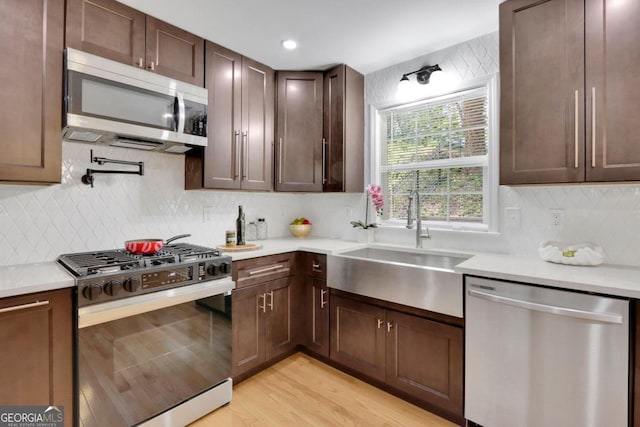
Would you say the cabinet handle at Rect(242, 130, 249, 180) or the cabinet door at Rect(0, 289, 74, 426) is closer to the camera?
the cabinet door at Rect(0, 289, 74, 426)

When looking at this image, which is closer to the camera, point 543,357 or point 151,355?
point 543,357

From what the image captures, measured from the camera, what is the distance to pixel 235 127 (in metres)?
2.52

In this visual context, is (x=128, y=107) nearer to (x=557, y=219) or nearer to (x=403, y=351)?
(x=403, y=351)

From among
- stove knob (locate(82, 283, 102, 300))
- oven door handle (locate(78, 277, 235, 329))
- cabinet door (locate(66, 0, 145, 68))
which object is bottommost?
oven door handle (locate(78, 277, 235, 329))

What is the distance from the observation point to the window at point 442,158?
2.37 meters

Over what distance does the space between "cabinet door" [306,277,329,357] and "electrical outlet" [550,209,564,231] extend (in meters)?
1.63

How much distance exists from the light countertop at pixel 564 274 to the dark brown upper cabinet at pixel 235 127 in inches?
70.6

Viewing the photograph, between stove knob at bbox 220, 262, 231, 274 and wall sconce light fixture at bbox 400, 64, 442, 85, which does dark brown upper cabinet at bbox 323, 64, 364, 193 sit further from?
stove knob at bbox 220, 262, 231, 274

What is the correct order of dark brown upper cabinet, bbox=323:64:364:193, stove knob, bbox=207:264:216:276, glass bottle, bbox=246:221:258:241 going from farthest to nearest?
glass bottle, bbox=246:221:258:241, dark brown upper cabinet, bbox=323:64:364:193, stove knob, bbox=207:264:216:276

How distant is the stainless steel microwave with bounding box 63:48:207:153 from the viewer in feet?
5.51

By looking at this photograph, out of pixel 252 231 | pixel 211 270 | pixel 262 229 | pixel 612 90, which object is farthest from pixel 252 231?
pixel 612 90

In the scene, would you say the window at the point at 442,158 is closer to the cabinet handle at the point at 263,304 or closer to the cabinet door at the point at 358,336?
the cabinet door at the point at 358,336

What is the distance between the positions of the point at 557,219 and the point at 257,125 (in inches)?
92.6
